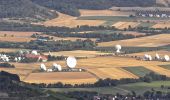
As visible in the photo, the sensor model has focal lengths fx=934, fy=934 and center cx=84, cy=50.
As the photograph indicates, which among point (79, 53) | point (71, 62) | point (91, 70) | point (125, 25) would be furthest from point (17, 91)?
point (125, 25)

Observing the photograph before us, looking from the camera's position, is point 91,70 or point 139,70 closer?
point 91,70

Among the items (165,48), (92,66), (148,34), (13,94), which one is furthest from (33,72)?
(148,34)

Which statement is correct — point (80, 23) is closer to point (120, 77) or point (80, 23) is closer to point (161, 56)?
point (161, 56)

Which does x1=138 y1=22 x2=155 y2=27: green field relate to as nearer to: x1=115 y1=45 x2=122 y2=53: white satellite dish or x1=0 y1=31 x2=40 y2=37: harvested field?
x1=0 y1=31 x2=40 y2=37: harvested field

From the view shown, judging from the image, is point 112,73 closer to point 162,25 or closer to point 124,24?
point 162,25

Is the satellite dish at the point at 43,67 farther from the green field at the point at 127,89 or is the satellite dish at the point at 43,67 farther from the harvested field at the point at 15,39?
the harvested field at the point at 15,39

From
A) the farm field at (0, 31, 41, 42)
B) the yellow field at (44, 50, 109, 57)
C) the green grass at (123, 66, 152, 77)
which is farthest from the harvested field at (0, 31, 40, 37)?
the green grass at (123, 66, 152, 77)

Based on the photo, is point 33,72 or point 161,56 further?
point 161,56

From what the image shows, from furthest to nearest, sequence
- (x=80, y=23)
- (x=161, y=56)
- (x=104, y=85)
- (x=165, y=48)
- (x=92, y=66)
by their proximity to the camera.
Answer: (x=80, y=23) < (x=165, y=48) < (x=161, y=56) < (x=92, y=66) < (x=104, y=85)
